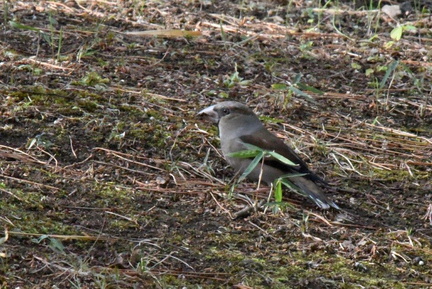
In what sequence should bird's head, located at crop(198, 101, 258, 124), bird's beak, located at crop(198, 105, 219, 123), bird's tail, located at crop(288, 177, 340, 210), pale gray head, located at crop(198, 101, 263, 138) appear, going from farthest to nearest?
bird's beak, located at crop(198, 105, 219, 123) < bird's head, located at crop(198, 101, 258, 124) < pale gray head, located at crop(198, 101, 263, 138) < bird's tail, located at crop(288, 177, 340, 210)

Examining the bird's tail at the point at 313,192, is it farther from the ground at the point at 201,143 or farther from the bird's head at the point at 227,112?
the bird's head at the point at 227,112

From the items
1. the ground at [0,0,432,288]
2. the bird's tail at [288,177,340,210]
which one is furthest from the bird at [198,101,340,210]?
the ground at [0,0,432,288]

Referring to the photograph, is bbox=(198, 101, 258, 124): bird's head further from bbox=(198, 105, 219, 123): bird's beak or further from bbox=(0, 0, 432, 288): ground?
bbox=(0, 0, 432, 288): ground

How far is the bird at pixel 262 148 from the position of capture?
517 cm

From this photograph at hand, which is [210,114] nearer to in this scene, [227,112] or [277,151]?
[227,112]

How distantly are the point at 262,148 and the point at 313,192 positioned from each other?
1.49 ft

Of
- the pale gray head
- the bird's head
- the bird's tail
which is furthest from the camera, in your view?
the bird's head

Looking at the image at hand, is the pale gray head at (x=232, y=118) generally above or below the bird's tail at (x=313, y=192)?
above

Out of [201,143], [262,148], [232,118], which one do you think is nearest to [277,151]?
[262,148]

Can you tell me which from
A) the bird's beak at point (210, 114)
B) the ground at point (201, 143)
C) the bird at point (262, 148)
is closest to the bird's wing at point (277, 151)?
the bird at point (262, 148)

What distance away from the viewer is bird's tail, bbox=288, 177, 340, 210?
5.07 m

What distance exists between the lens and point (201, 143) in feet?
19.1

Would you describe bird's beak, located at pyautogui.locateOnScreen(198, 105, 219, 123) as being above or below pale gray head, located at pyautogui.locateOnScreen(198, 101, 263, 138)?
below

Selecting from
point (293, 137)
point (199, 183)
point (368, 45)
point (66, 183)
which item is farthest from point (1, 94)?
point (368, 45)
